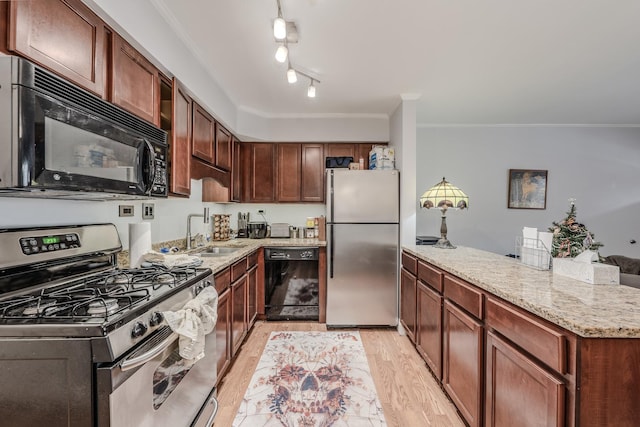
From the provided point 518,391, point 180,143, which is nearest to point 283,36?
point 180,143

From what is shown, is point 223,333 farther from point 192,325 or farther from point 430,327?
point 430,327

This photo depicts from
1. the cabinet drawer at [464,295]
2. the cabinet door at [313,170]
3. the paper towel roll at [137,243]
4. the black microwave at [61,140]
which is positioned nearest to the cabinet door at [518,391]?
the cabinet drawer at [464,295]

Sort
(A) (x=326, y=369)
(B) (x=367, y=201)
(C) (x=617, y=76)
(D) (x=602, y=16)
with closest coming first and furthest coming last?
1. (D) (x=602, y=16)
2. (A) (x=326, y=369)
3. (C) (x=617, y=76)
4. (B) (x=367, y=201)

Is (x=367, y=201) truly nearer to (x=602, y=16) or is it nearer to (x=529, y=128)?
(x=602, y=16)

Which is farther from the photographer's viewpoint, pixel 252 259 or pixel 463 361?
pixel 252 259

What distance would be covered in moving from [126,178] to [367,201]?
2.21m

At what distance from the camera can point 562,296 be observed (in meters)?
1.18

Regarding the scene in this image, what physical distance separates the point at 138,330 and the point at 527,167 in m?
4.68

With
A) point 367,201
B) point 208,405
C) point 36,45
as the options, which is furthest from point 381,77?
point 208,405

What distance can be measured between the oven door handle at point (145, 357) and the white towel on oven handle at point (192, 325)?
0.05m

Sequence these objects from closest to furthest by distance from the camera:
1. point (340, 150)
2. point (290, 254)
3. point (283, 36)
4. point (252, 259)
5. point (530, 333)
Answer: point (530, 333) → point (283, 36) → point (252, 259) → point (290, 254) → point (340, 150)

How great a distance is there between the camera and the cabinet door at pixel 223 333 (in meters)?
1.90

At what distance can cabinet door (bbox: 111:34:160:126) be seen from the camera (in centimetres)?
142

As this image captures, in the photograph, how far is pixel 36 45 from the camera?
102 cm
